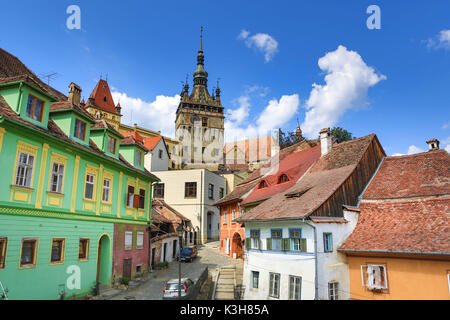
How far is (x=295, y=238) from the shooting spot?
59.1ft

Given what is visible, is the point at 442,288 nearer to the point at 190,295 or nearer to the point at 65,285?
the point at 190,295

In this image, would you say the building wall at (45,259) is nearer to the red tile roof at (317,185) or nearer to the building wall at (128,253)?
the building wall at (128,253)

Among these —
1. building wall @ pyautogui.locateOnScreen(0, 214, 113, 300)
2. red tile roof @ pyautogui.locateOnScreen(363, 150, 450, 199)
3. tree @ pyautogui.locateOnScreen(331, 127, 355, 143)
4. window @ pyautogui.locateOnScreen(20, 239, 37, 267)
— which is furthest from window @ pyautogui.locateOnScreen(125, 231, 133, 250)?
tree @ pyautogui.locateOnScreen(331, 127, 355, 143)

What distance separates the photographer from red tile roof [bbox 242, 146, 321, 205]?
84.0 feet

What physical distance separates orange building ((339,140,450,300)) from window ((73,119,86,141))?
15980mm

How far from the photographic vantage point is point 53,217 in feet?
49.9

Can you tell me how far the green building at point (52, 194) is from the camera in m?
13.1

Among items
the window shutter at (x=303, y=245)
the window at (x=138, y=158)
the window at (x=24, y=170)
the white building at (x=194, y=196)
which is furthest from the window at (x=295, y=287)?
the white building at (x=194, y=196)

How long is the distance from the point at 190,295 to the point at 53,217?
8.05 metres

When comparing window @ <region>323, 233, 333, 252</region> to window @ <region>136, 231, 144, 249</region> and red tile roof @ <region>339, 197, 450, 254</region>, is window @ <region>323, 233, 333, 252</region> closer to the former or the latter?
red tile roof @ <region>339, 197, 450, 254</region>

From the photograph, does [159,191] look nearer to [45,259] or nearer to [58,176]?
[58,176]

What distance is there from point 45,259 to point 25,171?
4.12 metres

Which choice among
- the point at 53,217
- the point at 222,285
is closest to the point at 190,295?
the point at 222,285

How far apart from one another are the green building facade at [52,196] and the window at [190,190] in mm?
21419
